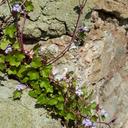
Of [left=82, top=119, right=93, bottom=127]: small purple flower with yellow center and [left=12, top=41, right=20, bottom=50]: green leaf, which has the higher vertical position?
[left=12, top=41, right=20, bottom=50]: green leaf

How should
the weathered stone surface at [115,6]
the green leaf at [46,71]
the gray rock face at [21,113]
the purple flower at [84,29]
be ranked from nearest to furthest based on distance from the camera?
1. the gray rock face at [21,113]
2. the green leaf at [46,71]
3. the purple flower at [84,29]
4. the weathered stone surface at [115,6]

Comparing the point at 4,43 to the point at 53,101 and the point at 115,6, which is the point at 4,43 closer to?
the point at 53,101

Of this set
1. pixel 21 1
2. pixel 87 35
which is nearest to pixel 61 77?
pixel 87 35

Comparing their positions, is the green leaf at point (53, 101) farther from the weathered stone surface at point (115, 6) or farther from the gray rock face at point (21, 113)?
the weathered stone surface at point (115, 6)

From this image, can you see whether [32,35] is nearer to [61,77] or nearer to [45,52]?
[45,52]

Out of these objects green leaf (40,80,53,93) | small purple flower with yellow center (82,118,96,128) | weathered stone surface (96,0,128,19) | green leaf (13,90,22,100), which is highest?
weathered stone surface (96,0,128,19)

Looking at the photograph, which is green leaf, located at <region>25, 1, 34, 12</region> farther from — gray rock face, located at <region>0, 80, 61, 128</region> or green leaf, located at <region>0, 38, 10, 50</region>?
gray rock face, located at <region>0, 80, 61, 128</region>

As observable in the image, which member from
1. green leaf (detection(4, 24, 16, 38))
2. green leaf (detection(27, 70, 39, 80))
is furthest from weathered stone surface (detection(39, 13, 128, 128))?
green leaf (detection(4, 24, 16, 38))

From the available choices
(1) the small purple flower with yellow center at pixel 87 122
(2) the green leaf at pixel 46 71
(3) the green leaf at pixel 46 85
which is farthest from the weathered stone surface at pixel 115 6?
(1) the small purple flower with yellow center at pixel 87 122

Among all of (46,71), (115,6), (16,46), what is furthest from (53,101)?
(115,6)
